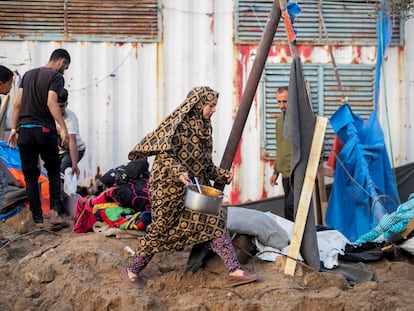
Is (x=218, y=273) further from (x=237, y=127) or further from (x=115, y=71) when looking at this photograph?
(x=115, y=71)

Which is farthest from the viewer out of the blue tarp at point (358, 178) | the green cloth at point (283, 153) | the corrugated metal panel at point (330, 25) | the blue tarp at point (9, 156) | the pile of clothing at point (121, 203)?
the corrugated metal panel at point (330, 25)

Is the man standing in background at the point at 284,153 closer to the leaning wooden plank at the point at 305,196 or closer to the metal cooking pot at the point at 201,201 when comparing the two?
the leaning wooden plank at the point at 305,196

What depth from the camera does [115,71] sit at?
8.25 meters

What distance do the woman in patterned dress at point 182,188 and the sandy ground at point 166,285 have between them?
22cm

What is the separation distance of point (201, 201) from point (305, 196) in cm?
95

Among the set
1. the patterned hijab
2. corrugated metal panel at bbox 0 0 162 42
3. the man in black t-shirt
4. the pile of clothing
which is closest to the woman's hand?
the patterned hijab

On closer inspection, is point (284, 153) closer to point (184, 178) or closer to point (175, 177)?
point (175, 177)

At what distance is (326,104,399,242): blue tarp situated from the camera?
24.8ft

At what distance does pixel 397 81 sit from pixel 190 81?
2545mm

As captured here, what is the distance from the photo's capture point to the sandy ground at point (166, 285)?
4730 millimetres

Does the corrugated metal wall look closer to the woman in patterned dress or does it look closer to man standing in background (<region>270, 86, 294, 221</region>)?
man standing in background (<region>270, 86, 294, 221</region>)

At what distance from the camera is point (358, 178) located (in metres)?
7.66

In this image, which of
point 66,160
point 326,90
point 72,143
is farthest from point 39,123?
point 326,90

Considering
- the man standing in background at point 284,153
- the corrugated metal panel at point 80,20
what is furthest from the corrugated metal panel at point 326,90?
the corrugated metal panel at point 80,20
